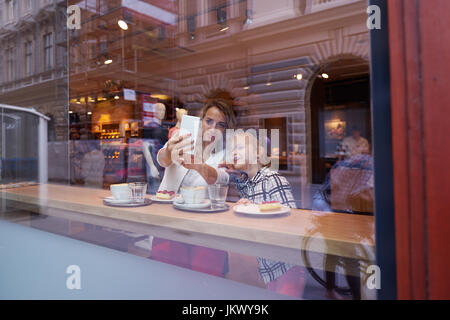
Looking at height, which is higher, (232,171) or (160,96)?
(160,96)

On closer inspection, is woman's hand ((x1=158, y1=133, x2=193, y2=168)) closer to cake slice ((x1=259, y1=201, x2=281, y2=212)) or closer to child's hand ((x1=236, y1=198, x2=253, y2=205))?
child's hand ((x1=236, y1=198, x2=253, y2=205))

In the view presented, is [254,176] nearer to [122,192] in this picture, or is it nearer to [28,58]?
[122,192]

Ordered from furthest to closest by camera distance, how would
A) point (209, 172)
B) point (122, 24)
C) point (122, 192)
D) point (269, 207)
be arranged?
1. point (122, 24)
2. point (209, 172)
3. point (122, 192)
4. point (269, 207)

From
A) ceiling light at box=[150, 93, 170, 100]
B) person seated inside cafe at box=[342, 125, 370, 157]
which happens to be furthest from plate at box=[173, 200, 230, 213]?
ceiling light at box=[150, 93, 170, 100]

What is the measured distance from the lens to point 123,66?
599cm

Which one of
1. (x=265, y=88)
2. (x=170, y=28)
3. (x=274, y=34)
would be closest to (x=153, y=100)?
(x=170, y=28)

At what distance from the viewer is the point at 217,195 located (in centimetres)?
88

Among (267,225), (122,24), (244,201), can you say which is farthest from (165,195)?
(122,24)

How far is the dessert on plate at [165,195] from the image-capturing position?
1.05 meters

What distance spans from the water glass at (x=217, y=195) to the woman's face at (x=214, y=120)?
510 mm

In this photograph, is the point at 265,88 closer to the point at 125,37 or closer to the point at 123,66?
the point at 125,37

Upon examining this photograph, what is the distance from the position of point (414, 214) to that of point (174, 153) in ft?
2.69

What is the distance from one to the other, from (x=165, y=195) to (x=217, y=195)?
0.28 metres

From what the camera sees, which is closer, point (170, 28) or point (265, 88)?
point (265, 88)
